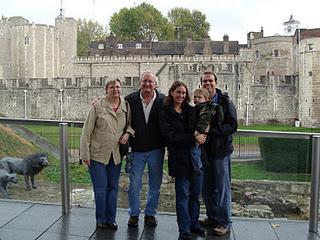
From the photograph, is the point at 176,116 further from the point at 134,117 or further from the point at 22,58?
the point at 22,58

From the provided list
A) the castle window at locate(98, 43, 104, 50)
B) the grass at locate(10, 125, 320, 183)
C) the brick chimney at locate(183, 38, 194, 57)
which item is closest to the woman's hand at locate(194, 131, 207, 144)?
the grass at locate(10, 125, 320, 183)

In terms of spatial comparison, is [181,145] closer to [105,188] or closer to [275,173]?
[105,188]

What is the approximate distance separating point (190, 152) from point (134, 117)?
0.62 metres

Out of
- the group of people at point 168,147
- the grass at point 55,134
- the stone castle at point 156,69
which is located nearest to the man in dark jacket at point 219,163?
the group of people at point 168,147

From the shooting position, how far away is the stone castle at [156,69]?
35.8m

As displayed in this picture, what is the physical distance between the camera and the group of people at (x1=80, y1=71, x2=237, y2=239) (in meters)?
3.79

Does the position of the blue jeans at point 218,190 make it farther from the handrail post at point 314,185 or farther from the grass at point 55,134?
the grass at point 55,134

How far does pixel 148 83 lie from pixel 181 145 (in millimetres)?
641

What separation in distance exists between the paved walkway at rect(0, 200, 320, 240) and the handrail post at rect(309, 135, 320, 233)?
0.33 ft

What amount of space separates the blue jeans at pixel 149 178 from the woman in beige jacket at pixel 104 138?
171 mm

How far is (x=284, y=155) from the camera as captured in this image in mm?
4352

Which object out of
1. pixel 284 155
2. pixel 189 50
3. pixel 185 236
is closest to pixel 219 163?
pixel 185 236

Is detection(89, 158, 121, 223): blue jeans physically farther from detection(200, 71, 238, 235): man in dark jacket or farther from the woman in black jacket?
detection(200, 71, 238, 235): man in dark jacket

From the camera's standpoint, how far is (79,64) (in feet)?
148
